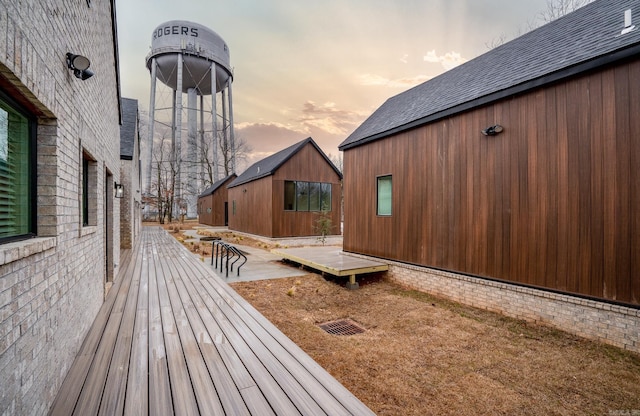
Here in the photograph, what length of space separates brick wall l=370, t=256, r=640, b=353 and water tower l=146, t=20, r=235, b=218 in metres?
27.3

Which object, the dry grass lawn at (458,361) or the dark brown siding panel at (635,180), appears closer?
the dry grass lawn at (458,361)

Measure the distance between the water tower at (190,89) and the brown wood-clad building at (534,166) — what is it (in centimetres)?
2597

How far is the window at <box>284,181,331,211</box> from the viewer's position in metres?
13.9

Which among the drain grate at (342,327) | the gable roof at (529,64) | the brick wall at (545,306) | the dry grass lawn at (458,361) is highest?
the gable roof at (529,64)

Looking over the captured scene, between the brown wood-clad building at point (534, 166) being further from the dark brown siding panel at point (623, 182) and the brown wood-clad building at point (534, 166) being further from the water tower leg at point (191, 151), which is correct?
the water tower leg at point (191, 151)

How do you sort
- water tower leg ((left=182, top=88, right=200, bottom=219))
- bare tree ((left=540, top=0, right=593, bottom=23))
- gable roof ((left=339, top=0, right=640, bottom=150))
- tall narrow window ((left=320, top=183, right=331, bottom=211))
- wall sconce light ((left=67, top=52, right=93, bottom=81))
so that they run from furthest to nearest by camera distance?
water tower leg ((left=182, top=88, right=200, bottom=219)) → tall narrow window ((left=320, top=183, right=331, bottom=211)) → bare tree ((left=540, top=0, right=593, bottom=23)) → gable roof ((left=339, top=0, right=640, bottom=150)) → wall sconce light ((left=67, top=52, right=93, bottom=81))

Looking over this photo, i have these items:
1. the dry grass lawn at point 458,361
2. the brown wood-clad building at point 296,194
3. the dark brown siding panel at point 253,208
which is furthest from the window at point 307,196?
the dry grass lawn at point 458,361

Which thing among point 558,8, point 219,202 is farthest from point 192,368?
point 219,202

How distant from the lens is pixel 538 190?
444cm

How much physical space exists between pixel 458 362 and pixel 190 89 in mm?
36109

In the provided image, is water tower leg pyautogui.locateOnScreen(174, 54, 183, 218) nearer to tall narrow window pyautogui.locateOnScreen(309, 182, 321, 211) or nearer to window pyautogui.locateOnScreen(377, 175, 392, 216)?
tall narrow window pyautogui.locateOnScreen(309, 182, 321, 211)

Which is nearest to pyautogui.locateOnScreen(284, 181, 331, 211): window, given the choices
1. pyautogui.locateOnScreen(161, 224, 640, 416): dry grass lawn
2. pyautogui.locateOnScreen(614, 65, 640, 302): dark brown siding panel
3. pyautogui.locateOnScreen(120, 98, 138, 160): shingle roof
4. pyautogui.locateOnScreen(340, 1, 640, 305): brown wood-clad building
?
pyautogui.locateOnScreen(120, 98, 138, 160): shingle roof

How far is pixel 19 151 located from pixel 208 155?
32704 millimetres

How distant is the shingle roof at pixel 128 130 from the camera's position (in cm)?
913
